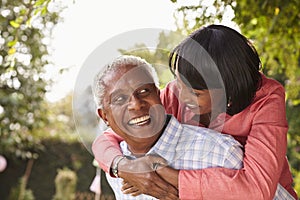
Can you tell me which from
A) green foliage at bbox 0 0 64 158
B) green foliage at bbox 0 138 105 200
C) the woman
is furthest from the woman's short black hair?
green foliage at bbox 0 138 105 200

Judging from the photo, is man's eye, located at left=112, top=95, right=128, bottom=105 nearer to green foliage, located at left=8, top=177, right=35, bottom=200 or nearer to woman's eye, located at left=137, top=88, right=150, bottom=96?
woman's eye, located at left=137, top=88, right=150, bottom=96

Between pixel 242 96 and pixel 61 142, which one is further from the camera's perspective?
pixel 61 142

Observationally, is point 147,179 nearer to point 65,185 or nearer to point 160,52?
point 160,52

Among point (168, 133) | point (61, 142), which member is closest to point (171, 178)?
point (168, 133)

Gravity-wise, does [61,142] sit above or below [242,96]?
below

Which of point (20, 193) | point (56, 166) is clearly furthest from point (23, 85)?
point (56, 166)

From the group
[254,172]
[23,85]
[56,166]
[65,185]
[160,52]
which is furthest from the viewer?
[56,166]

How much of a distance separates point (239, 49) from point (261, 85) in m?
0.12

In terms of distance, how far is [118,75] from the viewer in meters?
1.48

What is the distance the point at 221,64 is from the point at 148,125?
9.7 inches

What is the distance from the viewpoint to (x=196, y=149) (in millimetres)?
1519

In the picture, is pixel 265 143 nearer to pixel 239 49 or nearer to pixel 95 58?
pixel 239 49

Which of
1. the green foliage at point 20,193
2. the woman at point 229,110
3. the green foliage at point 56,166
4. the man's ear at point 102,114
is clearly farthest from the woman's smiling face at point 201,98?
the green foliage at point 56,166

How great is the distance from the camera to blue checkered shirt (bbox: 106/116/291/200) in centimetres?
146
